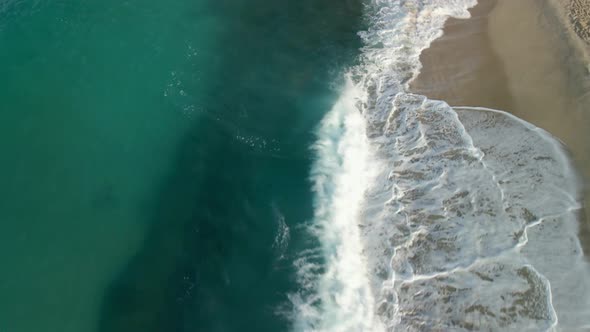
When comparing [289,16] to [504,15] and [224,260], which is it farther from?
[224,260]

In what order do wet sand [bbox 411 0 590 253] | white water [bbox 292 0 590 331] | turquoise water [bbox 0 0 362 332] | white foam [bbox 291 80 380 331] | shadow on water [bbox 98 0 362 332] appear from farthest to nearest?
wet sand [bbox 411 0 590 253], turquoise water [bbox 0 0 362 332], shadow on water [bbox 98 0 362 332], white foam [bbox 291 80 380 331], white water [bbox 292 0 590 331]

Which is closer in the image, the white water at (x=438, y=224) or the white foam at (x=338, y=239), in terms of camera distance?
the white water at (x=438, y=224)

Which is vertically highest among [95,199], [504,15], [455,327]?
[504,15]

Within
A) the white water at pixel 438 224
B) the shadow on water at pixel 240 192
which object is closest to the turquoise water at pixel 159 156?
the shadow on water at pixel 240 192

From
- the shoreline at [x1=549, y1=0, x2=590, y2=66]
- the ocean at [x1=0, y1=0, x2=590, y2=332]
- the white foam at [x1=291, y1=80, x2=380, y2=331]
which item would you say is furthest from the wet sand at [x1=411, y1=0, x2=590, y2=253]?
the white foam at [x1=291, y1=80, x2=380, y2=331]

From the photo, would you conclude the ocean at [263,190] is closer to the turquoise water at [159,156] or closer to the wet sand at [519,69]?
the turquoise water at [159,156]

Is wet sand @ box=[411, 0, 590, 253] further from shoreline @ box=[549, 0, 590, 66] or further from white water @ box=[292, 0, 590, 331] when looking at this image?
white water @ box=[292, 0, 590, 331]

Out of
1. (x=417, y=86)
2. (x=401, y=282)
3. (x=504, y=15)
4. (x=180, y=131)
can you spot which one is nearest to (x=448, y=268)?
(x=401, y=282)
